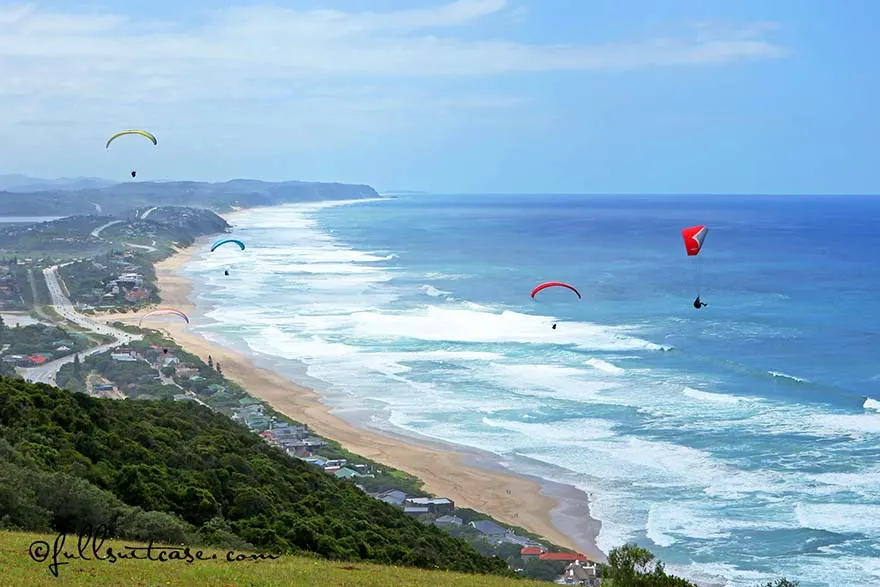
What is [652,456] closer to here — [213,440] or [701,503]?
[701,503]

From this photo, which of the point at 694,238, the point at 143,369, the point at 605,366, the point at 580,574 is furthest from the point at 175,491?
the point at 605,366

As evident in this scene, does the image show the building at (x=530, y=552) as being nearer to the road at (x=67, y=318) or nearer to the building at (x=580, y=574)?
the building at (x=580, y=574)

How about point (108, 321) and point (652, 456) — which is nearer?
point (652, 456)

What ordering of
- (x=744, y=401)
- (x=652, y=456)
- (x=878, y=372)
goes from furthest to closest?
(x=878, y=372) < (x=744, y=401) < (x=652, y=456)

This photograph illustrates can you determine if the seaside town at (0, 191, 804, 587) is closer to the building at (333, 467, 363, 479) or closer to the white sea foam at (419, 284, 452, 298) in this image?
the building at (333, 467, 363, 479)

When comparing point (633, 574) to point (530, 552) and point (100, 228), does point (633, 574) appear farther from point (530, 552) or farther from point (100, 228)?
point (100, 228)

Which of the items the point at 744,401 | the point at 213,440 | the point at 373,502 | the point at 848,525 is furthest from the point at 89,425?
the point at 744,401

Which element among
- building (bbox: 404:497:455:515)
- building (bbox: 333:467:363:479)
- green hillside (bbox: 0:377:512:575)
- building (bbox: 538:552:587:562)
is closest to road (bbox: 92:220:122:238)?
building (bbox: 333:467:363:479)
